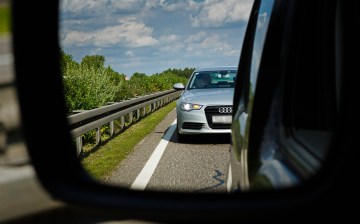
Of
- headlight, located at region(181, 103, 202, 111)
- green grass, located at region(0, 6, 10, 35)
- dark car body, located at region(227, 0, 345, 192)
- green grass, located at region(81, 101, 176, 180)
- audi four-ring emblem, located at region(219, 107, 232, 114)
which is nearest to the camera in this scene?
green grass, located at region(0, 6, 10, 35)

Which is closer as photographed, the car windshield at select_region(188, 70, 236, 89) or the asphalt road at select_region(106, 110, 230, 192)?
the asphalt road at select_region(106, 110, 230, 192)

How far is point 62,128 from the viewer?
5.40 feet

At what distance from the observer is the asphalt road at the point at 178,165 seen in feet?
21.9

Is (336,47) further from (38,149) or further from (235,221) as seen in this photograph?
(38,149)

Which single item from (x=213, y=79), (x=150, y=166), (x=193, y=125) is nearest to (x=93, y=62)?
(x=213, y=79)

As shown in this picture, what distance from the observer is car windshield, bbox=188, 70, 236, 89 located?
11984mm

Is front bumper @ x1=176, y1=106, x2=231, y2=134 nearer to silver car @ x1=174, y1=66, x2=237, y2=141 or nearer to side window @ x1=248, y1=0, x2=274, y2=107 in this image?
silver car @ x1=174, y1=66, x2=237, y2=141

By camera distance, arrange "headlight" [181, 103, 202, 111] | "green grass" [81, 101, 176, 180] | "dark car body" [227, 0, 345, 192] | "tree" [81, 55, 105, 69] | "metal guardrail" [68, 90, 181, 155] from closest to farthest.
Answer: "dark car body" [227, 0, 345, 192] < "green grass" [81, 101, 176, 180] < "metal guardrail" [68, 90, 181, 155] < "headlight" [181, 103, 202, 111] < "tree" [81, 55, 105, 69]

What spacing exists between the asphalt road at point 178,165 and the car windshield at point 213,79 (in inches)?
47.0

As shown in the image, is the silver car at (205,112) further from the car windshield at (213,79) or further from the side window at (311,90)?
the side window at (311,90)

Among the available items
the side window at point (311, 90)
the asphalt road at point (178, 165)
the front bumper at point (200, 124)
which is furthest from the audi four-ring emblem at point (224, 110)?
the side window at point (311, 90)

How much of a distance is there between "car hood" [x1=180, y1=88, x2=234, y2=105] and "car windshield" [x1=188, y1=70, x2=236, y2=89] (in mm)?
444

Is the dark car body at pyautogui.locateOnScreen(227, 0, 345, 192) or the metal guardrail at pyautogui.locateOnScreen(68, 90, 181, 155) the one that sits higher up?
the dark car body at pyautogui.locateOnScreen(227, 0, 345, 192)

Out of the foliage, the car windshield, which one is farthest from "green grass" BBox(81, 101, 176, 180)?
the car windshield
